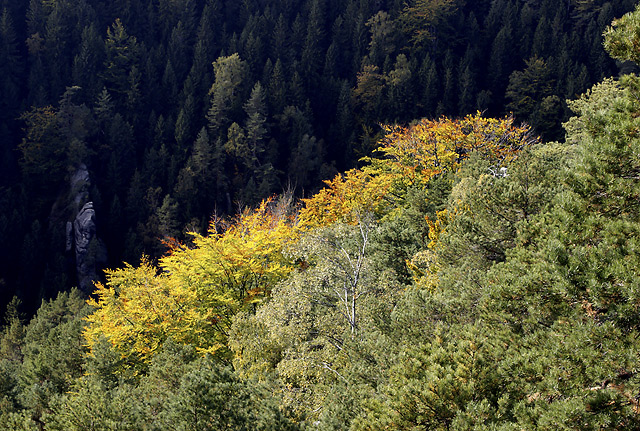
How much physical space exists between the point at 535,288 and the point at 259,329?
9.81 m

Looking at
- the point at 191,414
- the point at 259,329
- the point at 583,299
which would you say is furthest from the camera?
the point at 259,329

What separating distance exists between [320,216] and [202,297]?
10.0m

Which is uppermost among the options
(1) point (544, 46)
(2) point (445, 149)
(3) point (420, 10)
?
(3) point (420, 10)

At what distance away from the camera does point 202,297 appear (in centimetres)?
2205

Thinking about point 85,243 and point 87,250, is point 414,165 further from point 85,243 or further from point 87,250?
point 85,243

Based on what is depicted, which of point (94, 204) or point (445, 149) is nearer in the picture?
point (445, 149)

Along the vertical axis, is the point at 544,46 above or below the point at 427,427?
above

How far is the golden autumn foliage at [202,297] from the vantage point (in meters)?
20.9

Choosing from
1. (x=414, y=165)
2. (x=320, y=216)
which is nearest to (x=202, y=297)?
(x=320, y=216)

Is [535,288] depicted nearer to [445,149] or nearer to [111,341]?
[111,341]

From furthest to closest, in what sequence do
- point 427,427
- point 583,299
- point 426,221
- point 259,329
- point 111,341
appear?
1. point 111,341
2. point 426,221
3. point 259,329
4. point 427,427
5. point 583,299

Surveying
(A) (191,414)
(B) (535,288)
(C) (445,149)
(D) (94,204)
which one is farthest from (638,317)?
(D) (94,204)

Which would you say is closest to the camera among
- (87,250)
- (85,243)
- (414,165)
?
(414,165)

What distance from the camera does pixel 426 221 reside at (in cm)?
2022
